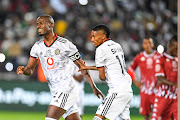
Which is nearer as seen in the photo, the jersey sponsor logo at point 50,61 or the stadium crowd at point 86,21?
the jersey sponsor logo at point 50,61

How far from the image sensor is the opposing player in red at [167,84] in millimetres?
9859

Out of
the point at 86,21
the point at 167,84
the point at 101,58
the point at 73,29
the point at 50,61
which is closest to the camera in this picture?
the point at 101,58

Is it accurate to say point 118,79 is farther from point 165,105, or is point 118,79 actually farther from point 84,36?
point 84,36

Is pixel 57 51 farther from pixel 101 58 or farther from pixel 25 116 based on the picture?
pixel 25 116

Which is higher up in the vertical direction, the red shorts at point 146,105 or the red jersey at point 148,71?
the red jersey at point 148,71

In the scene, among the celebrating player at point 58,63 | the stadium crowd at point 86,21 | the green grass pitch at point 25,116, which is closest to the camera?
the celebrating player at point 58,63

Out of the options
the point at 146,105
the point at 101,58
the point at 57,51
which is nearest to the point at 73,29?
the point at 146,105

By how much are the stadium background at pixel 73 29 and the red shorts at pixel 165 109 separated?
22.2 ft

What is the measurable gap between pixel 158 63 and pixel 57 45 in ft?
10.3

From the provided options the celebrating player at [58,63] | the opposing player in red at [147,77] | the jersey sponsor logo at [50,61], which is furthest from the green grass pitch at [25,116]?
the jersey sponsor logo at [50,61]

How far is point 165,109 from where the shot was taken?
9977 mm

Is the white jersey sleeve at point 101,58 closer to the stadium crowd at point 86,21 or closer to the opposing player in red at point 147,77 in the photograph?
the opposing player in red at point 147,77

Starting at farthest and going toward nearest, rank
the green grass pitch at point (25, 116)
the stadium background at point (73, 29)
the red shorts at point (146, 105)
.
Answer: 1. the stadium background at point (73, 29)
2. the green grass pitch at point (25, 116)
3. the red shorts at point (146, 105)

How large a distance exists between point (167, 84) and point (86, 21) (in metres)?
11.8
